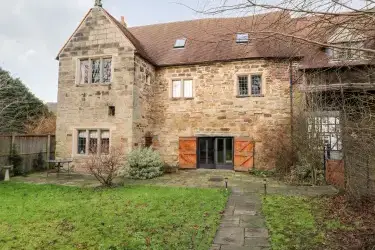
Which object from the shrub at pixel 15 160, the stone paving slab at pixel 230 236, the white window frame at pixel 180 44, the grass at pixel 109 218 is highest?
the white window frame at pixel 180 44

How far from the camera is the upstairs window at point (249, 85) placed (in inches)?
575

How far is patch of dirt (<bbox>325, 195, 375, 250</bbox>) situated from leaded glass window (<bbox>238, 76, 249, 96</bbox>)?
26.2ft

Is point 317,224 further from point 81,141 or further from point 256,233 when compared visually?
point 81,141

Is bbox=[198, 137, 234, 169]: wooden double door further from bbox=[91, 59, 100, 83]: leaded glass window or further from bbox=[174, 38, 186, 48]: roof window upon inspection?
bbox=[91, 59, 100, 83]: leaded glass window

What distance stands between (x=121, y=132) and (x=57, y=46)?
6.60m

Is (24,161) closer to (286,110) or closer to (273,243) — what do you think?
(273,243)

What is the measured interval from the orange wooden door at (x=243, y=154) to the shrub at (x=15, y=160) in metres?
11.0

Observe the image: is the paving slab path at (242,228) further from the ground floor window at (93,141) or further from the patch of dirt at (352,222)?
the ground floor window at (93,141)

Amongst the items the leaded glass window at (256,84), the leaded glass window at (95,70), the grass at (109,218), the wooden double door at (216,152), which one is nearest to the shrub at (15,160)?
the grass at (109,218)

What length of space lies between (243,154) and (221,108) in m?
2.86

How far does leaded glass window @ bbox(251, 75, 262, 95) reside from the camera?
14.6m

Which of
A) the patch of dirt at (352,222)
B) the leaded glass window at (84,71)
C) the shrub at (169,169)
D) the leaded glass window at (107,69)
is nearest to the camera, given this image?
the patch of dirt at (352,222)

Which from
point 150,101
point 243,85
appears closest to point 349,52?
point 243,85

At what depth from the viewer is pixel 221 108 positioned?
48.8 feet
